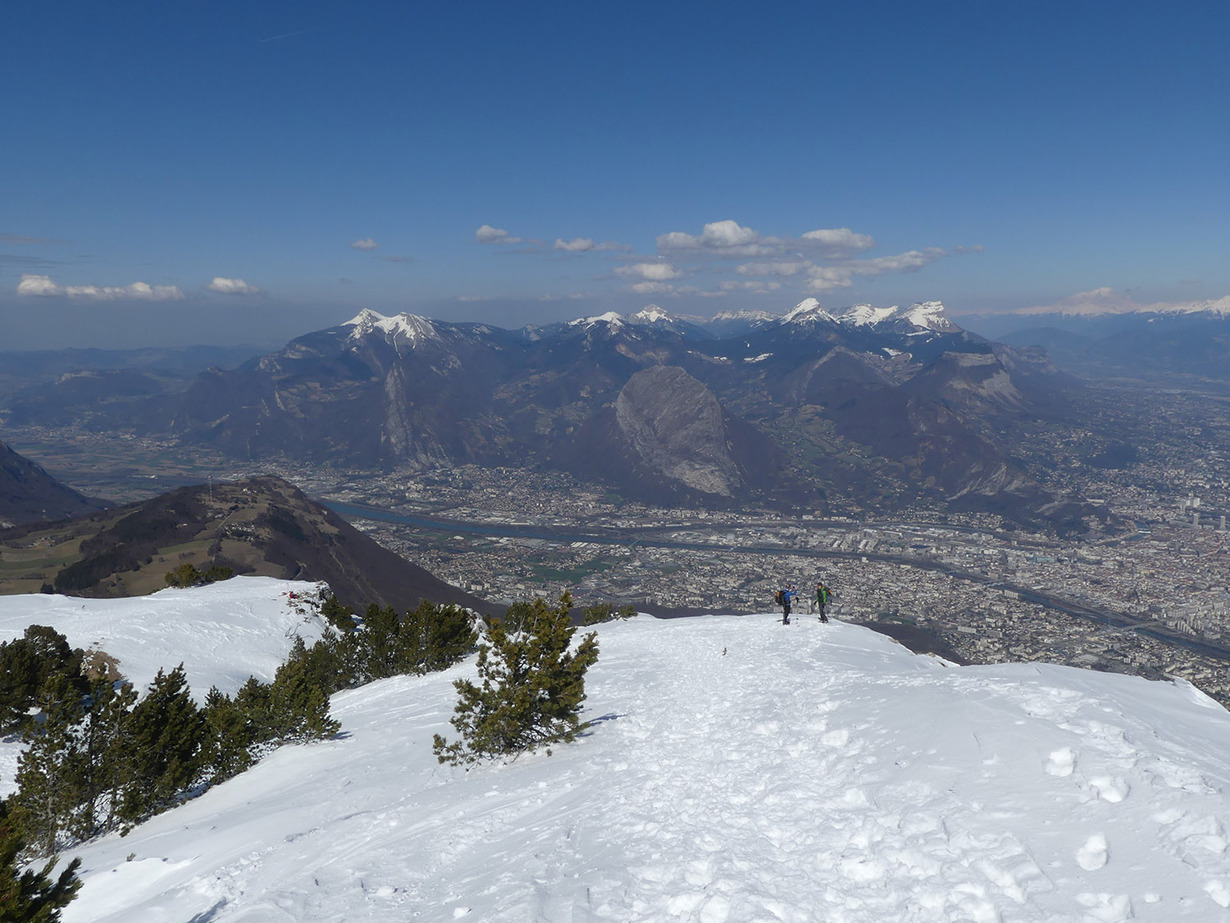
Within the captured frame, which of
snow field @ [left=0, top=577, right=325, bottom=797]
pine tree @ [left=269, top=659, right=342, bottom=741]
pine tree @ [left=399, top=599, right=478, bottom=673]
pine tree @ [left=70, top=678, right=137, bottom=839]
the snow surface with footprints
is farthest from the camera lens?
snow field @ [left=0, top=577, right=325, bottom=797]

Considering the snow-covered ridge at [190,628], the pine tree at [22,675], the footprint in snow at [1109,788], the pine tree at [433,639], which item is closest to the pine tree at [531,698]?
the footprint in snow at [1109,788]

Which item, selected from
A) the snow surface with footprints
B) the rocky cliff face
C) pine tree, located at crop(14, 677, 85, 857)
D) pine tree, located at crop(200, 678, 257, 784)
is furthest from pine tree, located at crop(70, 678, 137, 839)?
the rocky cliff face

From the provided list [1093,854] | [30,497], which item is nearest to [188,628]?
[1093,854]

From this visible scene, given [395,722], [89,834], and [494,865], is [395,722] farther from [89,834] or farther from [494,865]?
[494,865]

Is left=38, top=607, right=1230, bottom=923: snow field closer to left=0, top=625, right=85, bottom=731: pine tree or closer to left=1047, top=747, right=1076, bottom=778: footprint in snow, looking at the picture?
left=1047, top=747, right=1076, bottom=778: footprint in snow

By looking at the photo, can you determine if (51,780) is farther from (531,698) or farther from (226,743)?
(531,698)
